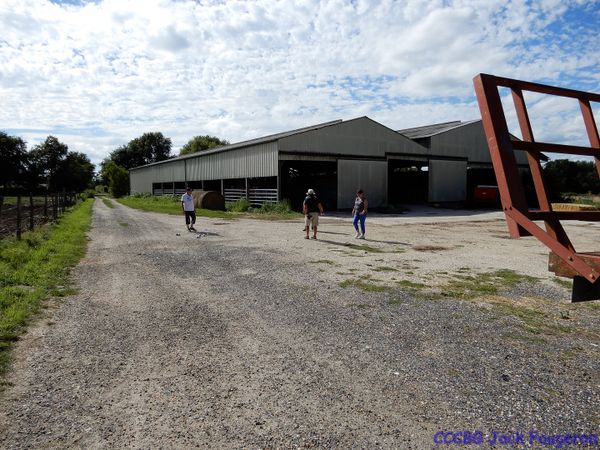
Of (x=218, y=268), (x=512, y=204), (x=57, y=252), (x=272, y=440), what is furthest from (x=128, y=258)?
(x=512, y=204)

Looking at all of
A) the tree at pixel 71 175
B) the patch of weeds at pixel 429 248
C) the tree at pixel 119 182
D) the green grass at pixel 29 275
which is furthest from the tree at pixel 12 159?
the patch of weeds at pixel 429 248

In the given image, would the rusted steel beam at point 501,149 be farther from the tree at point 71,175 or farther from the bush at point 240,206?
the tree at point 71,175

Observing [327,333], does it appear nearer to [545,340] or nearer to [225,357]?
[225,357]

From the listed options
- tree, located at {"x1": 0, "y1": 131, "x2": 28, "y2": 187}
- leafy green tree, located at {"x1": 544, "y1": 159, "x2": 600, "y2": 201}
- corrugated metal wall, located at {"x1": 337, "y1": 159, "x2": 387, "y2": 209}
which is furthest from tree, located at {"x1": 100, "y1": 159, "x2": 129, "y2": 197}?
leafy green tree, located at {"x1": 544, "y1": 159, "x2": 600, "y2": 201}

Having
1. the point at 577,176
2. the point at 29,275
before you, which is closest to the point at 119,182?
the point at 29,275

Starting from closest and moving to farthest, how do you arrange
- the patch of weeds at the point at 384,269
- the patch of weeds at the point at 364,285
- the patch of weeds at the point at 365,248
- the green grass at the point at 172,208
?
the patch of weeds at the point at 364,285 < the patch of weeds at the point at 384,269 < the patch of weeds at the point at 365,248 < the green grass at the point at 172,208

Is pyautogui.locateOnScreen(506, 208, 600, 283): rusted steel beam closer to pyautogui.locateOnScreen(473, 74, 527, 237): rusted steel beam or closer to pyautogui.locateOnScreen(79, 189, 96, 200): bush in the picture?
pyautogui.locateOnScreen(473, 74, 527, 237): rusted steel beam

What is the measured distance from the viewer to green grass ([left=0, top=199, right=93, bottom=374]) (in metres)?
5.05

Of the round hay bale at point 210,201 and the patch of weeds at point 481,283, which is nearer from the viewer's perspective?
the patch of weeds at point 481,283

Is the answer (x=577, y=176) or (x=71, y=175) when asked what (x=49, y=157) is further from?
(x=577, y=176)

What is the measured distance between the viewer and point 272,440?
2795 mm

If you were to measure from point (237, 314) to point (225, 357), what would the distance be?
142 centimetres

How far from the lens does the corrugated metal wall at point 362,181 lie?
27172 mm

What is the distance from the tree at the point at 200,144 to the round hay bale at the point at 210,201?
66.1 m
